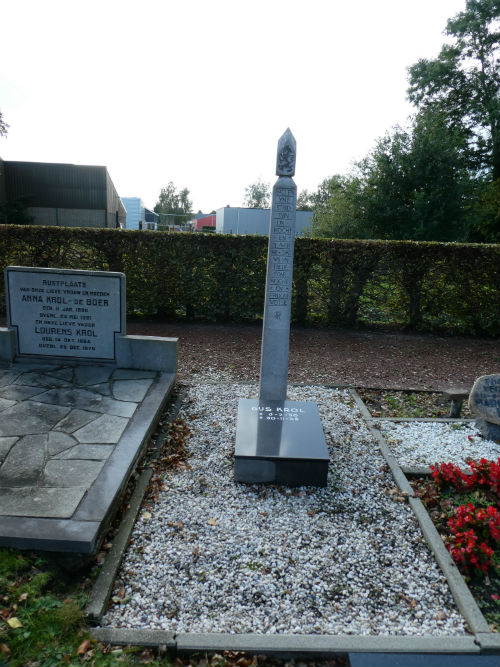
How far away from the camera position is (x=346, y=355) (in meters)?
7.73

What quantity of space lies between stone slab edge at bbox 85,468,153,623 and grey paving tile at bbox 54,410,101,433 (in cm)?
94

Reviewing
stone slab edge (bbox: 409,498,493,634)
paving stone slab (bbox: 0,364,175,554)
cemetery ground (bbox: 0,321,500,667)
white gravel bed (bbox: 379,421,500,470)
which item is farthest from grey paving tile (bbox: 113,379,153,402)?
stone slab edge (bbox: 409,498,493,634)

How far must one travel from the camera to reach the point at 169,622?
239cm

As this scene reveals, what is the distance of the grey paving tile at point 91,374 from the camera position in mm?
5198

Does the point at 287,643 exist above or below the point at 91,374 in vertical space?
below

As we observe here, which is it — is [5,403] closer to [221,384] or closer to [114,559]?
[114,559]

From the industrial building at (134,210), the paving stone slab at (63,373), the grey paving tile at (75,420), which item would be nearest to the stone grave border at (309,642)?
the grey paving tile at (75,420)

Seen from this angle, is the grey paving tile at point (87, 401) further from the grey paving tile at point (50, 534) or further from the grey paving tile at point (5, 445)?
the grey paving tile at point (50, 534)

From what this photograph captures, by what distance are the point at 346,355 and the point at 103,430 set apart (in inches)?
188

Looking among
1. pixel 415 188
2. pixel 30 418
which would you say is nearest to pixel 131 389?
pixel 30 418

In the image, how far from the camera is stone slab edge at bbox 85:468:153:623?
2409 millimetres

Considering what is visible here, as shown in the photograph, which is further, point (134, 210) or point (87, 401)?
point (134, 210)

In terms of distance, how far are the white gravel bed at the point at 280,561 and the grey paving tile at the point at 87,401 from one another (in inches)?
38.1

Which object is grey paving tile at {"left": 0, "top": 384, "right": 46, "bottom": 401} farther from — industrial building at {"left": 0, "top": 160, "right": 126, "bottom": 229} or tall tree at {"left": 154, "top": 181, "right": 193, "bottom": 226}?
tall tree at {"left": 154, "top": 181, "right": 193, "bottom": 226}
